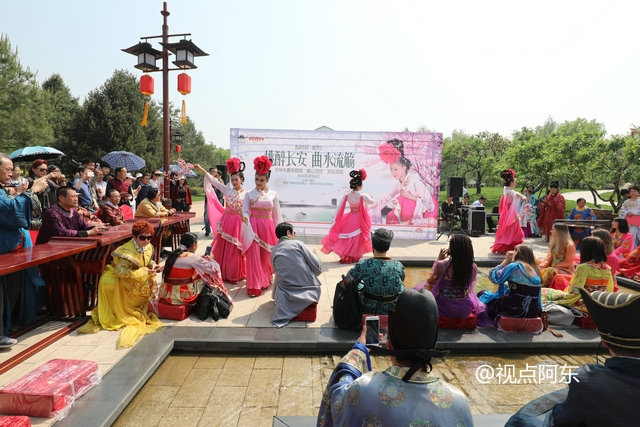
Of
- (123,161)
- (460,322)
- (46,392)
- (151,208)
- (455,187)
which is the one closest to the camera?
(46,392)

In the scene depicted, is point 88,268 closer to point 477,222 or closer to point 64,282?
point 64,282

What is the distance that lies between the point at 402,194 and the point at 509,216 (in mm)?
3194

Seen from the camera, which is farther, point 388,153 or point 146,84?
point 388,153

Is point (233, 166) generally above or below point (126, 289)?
above

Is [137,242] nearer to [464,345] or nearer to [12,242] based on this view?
[12,242]

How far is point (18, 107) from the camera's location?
75.6ft

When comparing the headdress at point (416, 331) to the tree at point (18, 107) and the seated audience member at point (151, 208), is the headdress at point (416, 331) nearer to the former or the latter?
the seated audience member at point (151, 208)

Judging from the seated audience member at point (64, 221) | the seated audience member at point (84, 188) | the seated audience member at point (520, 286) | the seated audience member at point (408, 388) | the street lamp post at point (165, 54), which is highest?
the street lamp post at point (165, 54)

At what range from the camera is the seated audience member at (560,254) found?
5676 mm

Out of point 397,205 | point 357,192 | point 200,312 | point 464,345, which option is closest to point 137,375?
point 200,312

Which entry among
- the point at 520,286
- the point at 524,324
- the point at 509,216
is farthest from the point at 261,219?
the point at 509,216

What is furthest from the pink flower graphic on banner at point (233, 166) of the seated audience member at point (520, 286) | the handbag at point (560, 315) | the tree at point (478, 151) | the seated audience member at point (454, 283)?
the tree at point (478, 151)

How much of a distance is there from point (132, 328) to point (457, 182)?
42.2ft

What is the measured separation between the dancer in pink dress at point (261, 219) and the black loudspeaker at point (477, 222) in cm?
848
